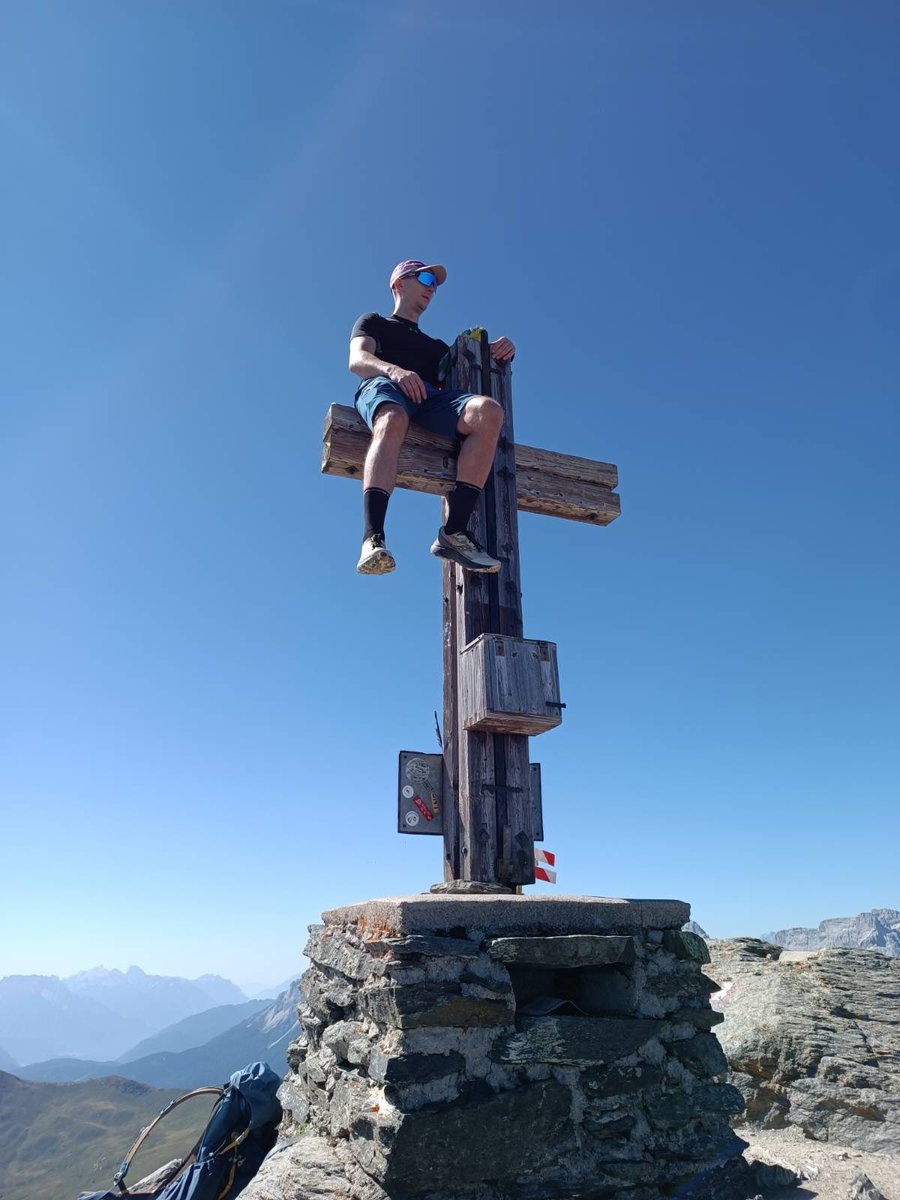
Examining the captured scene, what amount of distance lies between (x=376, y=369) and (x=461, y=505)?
3.86 feet

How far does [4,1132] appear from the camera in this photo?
194 meters

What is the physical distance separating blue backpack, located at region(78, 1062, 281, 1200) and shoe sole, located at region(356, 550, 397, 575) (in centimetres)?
351

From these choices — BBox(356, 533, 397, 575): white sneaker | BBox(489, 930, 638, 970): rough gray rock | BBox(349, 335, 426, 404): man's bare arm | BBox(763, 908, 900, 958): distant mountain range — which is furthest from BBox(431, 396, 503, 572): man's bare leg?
BBox(763, 908, 900, 958): distant mountain range

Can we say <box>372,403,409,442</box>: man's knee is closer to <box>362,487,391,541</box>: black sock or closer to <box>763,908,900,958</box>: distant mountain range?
<box>362,487,391,541</box>: black sock

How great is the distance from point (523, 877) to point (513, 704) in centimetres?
108

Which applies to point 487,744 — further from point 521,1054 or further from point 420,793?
point 521,1054

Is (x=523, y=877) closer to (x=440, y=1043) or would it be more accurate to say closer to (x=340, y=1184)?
(x=440, y=1043)

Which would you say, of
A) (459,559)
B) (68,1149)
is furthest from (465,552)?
(68,1149)

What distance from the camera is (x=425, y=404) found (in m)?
5.64

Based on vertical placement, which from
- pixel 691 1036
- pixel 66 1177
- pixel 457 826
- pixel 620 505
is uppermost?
pixel 620 505

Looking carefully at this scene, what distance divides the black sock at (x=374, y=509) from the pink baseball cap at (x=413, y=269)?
2.04 metres

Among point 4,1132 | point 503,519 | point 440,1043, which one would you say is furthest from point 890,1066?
point 4,1132

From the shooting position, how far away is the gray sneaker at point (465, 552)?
17.1 feet

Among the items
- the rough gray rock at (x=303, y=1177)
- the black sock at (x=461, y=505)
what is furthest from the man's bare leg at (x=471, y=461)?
the rough gray rock at (x=303, y=1177)
